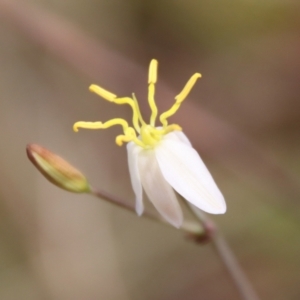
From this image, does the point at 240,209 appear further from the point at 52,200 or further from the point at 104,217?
the point at 52,200

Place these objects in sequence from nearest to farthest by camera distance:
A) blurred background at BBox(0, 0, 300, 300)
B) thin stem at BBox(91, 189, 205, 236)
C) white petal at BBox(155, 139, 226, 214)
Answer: white petal at BBox(155, 139, 226, 214), thin stem at BBox(91, 189, 205, 236), blurred background at BBox(0, 0, 300, 300)

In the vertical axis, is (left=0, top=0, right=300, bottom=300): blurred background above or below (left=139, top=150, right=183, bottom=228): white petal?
above

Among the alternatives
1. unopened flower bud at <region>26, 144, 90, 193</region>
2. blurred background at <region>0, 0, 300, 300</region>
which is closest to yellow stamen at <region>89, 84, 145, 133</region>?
unopened flower bud at <region>26, 144, 90, 193</region>

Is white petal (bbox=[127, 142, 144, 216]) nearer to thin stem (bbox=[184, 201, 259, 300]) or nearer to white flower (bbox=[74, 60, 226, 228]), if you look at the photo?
white flower (bbox=[74, 60, 226, 228])

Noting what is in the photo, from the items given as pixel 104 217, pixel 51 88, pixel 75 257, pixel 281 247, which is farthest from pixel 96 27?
pixel 281 247

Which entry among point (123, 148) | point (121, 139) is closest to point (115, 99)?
point (121, 139)

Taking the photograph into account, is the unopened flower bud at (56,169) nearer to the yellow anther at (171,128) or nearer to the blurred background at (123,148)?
the yellow anther at (171,128)

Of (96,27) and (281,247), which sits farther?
(96,27)
